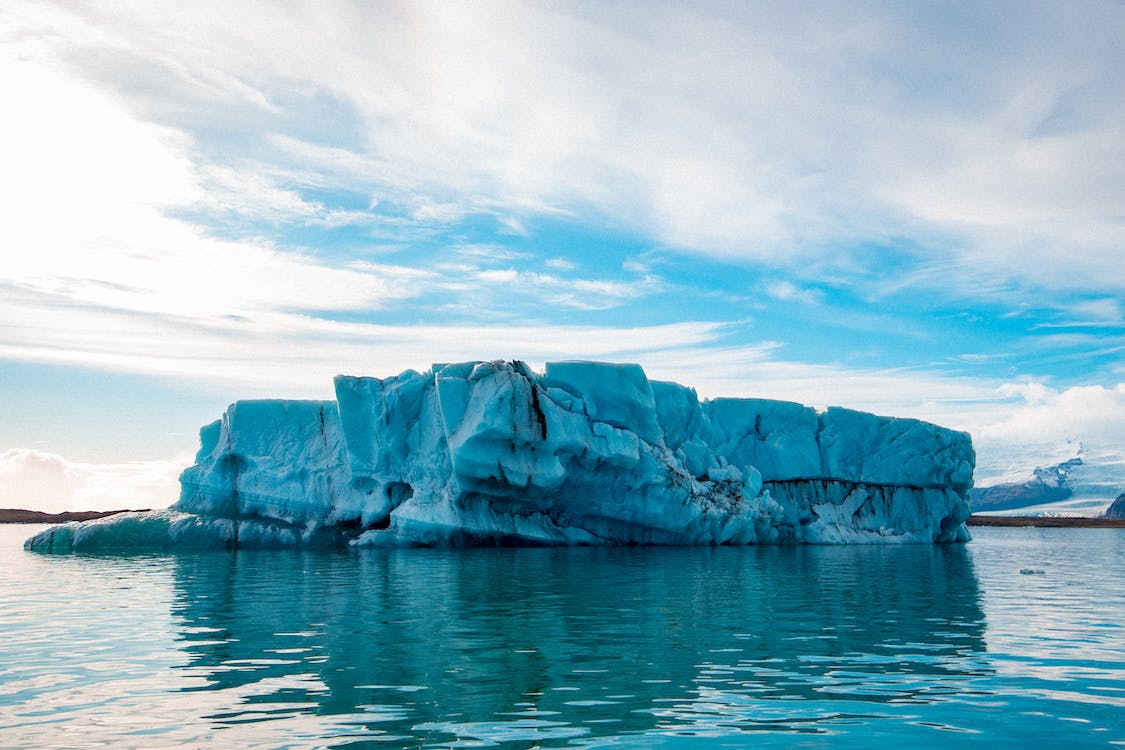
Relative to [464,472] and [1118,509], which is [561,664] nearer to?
[464,472]

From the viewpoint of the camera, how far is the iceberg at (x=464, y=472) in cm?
2444

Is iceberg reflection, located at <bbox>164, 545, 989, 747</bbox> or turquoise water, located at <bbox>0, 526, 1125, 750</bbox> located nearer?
turquoise water, located at <bbox>0, 526, 1125, 750</bbox>

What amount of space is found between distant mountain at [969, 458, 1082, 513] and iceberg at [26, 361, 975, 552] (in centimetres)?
10302

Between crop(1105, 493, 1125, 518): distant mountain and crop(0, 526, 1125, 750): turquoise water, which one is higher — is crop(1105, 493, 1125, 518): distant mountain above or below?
below

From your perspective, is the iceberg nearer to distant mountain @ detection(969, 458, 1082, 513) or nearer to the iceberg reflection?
the iceberg reflection

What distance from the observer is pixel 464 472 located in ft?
78.5

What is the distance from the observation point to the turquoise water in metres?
5.12

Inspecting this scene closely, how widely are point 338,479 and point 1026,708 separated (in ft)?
77.6

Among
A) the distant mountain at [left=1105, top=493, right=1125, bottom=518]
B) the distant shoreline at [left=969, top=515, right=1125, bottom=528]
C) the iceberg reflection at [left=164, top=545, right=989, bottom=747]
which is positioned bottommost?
the distant shoreline at [left=969, top=515, right=1125, bottom=528]

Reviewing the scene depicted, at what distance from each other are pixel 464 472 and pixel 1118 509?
93.4 metres

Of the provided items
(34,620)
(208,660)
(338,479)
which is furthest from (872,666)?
(338,479)

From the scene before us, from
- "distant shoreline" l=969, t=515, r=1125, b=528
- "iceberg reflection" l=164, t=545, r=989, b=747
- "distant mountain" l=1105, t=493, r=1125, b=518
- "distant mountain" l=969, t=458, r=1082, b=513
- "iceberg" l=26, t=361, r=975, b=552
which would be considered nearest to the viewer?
"iceberg reflection" l=164, t=545, r=989, b=747

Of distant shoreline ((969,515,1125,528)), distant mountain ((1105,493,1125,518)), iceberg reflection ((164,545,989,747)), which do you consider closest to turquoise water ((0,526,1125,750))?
iceberg reflection ((164,545,989,747))

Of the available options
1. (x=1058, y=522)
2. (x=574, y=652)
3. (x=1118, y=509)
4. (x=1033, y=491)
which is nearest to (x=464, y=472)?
(x=574, y=652)
